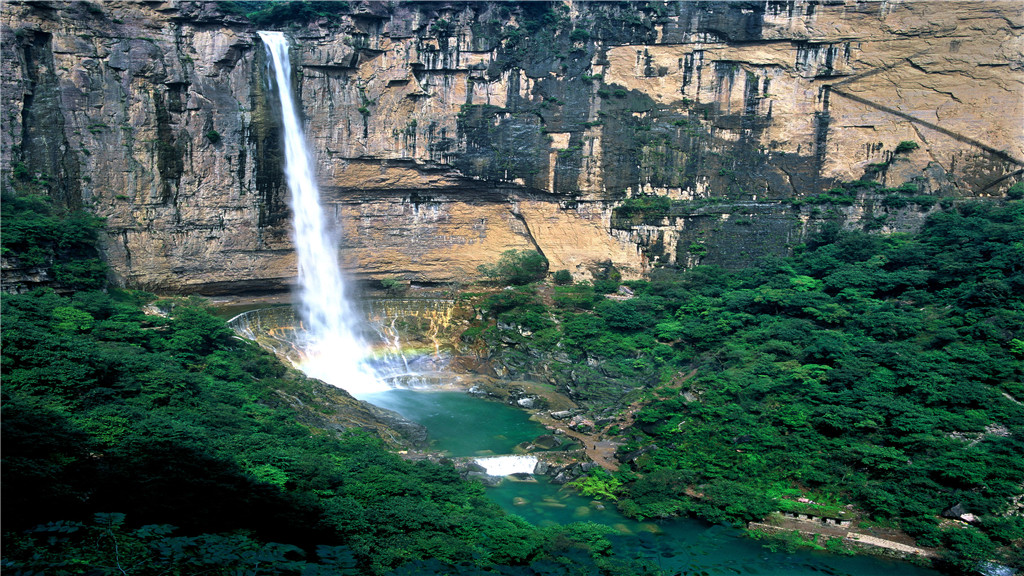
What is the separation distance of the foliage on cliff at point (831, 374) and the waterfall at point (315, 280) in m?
5.02

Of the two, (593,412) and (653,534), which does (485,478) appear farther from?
(593,412)

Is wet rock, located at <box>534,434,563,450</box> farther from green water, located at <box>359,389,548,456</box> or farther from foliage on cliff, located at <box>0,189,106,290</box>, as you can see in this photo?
foliage on cliff, located at <box>0,189,106,290</box>

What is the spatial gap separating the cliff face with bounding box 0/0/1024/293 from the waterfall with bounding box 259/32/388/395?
49cm

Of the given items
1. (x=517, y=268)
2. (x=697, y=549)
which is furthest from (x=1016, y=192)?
(x=697, y=549)

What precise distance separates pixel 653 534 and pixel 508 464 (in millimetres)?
4563

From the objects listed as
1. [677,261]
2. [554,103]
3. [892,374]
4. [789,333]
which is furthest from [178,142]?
[892,374]

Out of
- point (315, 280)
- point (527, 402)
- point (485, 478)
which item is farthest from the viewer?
point (315, 280)

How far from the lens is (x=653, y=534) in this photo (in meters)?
15.3

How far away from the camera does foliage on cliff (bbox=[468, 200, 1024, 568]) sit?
15594 mm

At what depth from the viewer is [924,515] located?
14.9 meters

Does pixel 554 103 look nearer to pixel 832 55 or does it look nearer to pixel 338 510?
pixel 832 55

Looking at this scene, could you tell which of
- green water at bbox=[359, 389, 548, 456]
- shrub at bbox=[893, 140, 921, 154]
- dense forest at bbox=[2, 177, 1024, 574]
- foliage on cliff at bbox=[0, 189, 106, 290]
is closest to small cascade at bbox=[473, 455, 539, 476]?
green water at bbox=[359, 389, 548, 456]

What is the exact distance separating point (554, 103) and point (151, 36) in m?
13.6

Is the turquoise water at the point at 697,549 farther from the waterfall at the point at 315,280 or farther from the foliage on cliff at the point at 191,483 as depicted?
the waterfall at the point at 315,280
